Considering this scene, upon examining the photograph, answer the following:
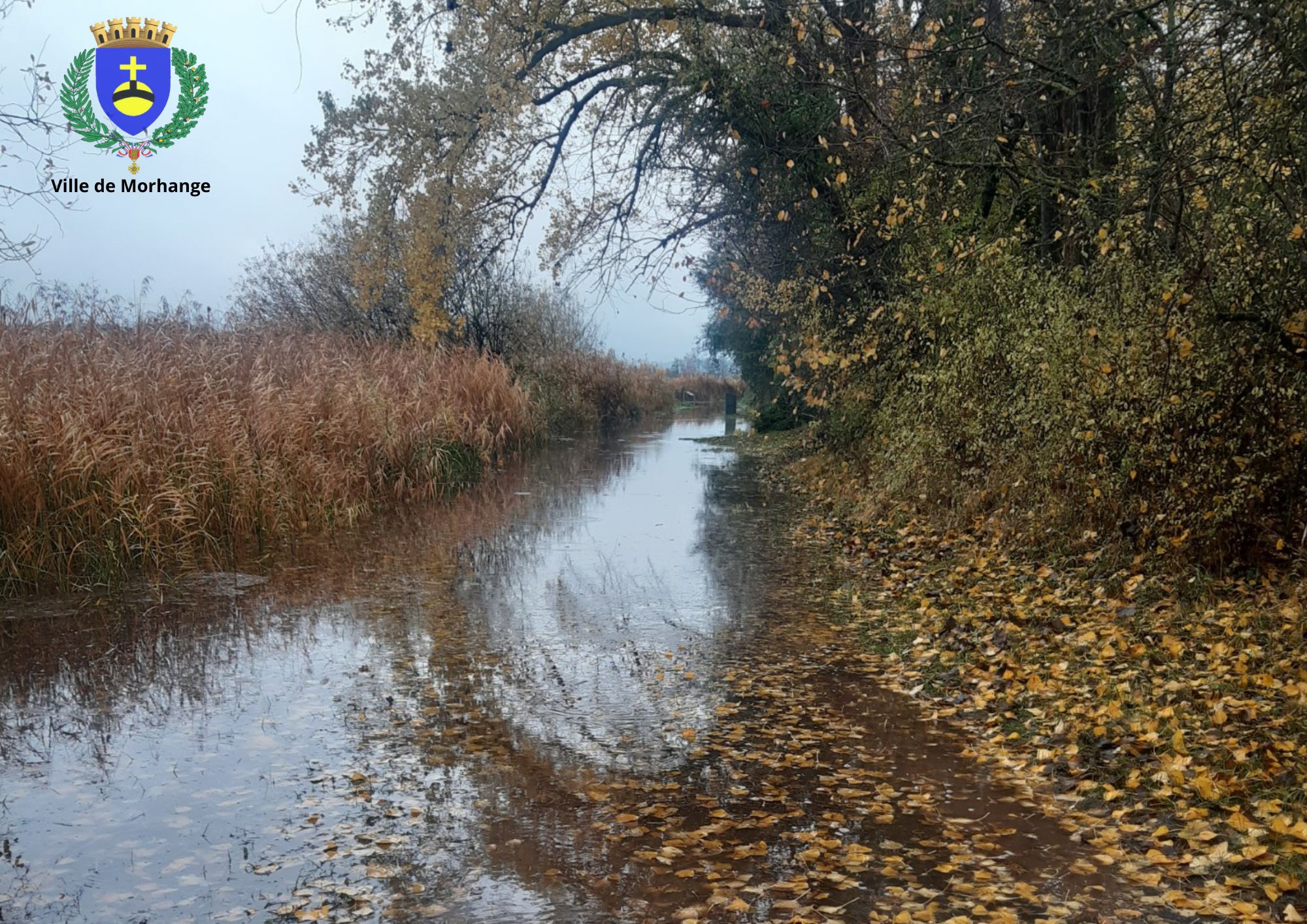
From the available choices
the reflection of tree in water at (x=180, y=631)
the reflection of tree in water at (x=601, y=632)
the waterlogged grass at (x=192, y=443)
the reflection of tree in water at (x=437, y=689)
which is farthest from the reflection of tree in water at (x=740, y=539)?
the waterlogged grass at (x=192, y=443)

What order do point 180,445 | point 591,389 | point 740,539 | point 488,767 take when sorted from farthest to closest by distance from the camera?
point 591,389 → point 740,539 → point 180,445 → point 488,767

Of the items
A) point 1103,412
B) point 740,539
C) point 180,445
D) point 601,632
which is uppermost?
point 1103,412

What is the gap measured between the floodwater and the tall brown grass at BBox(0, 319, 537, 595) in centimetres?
80

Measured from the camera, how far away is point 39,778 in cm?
510

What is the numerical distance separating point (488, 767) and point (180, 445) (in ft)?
20.6

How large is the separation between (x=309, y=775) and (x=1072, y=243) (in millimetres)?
8388

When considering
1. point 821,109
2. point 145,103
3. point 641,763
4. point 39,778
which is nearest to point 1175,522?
point 641,763

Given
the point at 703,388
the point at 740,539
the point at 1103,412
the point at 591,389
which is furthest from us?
the point at 703,388

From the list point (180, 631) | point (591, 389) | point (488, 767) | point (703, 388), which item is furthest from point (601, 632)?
point (703, 388)

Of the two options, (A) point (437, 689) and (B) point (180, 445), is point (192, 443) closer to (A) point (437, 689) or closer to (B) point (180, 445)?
(B) point (180, 445)

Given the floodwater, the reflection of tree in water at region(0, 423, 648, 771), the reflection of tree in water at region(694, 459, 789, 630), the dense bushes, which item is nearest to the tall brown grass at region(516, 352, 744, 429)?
the reflection of tree in water at region(694, 459, 789, 630)

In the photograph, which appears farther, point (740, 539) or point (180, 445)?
point (740, 539)

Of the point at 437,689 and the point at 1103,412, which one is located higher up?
the point at 1103,412

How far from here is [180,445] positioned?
986 cm
